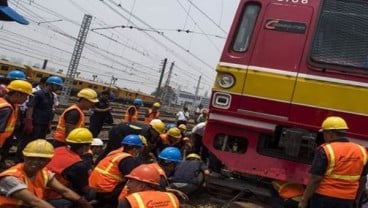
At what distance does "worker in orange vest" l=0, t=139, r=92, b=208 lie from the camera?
12.8 ft

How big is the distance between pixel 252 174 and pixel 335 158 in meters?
1.48

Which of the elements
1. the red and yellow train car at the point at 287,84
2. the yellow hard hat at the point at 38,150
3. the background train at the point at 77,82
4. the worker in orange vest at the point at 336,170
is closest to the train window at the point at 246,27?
the red and yellow train car at the point at 287,84

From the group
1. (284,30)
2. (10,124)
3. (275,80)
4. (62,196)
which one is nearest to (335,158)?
(275,80)

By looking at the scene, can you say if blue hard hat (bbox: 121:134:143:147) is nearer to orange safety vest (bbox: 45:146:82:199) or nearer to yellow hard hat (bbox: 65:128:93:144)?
yellow hard hat (bbox: 65:128:93:144)

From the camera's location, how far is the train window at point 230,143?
6523 millimetres

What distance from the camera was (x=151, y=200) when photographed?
359cm

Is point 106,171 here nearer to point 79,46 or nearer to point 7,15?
point 7,15

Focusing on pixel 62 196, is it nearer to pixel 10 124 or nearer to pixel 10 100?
pixel 10 124

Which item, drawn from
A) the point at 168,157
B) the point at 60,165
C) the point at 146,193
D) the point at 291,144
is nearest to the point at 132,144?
the point at 168,157

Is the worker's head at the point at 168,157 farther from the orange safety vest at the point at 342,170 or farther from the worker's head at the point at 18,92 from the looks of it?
the orange safety vest at the point at 342,170

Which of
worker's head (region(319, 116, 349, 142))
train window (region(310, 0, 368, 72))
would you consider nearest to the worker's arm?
worker's head (region(319, 116, 349, 142))

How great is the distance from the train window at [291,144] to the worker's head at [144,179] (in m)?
2.60

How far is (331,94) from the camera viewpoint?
613 centimetres

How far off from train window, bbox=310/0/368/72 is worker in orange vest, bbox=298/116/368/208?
1265 millimetres
